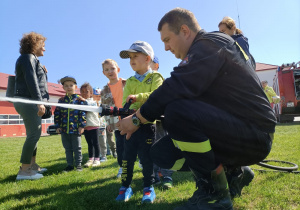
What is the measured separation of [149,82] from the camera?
3.01 m

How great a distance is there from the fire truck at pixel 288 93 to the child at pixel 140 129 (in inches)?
551

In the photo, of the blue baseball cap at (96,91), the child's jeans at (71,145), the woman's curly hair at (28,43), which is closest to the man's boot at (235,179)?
the child's jeans at (71,145)

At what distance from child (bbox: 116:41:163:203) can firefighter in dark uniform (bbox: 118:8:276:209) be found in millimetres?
831

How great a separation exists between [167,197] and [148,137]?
75 centimetres

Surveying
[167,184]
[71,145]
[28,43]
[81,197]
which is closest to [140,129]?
[167,184]

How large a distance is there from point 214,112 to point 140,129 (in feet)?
4.07

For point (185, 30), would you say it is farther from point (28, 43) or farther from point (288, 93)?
point (288, 93)

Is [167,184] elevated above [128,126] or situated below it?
below

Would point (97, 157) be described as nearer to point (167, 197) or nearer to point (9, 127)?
point (167, 197)

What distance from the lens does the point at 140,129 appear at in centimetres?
281

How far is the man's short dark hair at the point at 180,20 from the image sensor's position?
2.13m

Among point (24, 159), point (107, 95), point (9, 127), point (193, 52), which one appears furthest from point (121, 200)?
point (9, 127)

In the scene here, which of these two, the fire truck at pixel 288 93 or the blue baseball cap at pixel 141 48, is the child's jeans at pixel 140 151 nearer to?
the blue baseball cap at pixel 141 48

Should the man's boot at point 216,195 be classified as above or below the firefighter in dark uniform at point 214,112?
below
